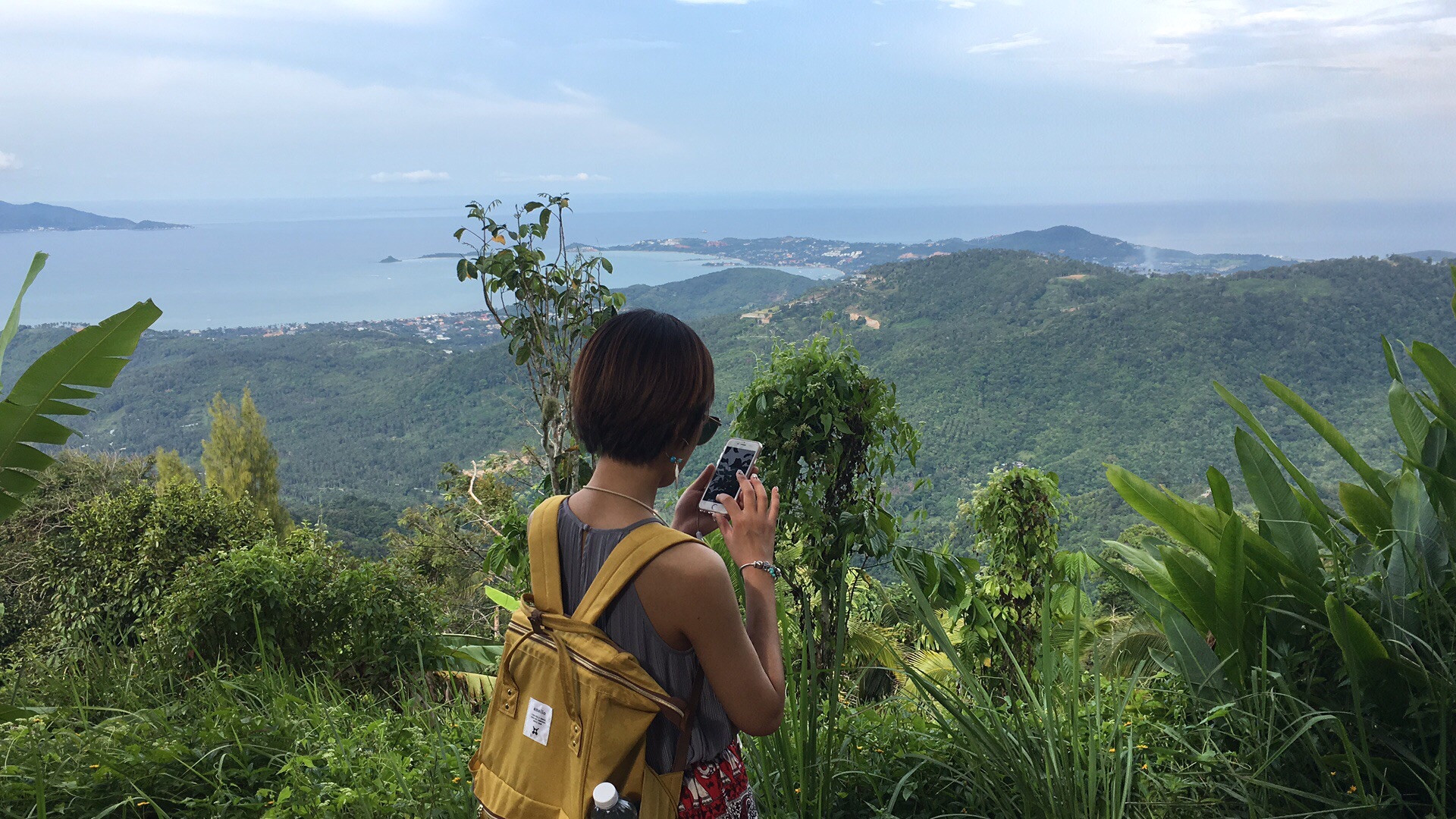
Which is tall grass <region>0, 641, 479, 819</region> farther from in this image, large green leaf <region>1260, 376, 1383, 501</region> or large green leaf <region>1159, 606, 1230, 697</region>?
large green leaf <region>1260, 376, 1383, 501</region>

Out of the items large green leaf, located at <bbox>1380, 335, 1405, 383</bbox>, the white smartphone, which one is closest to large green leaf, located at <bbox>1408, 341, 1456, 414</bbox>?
large green leaf, located at <bbox>1380, 335, 1405, 383</bbox>

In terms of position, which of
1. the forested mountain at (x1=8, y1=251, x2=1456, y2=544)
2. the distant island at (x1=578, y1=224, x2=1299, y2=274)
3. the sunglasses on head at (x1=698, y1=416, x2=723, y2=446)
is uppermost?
the distant island at (x1=578, y1=224, x2=1299, y2=274)

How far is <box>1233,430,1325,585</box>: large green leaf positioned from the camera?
4.80 feet

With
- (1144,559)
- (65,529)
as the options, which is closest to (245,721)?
(1144,559)

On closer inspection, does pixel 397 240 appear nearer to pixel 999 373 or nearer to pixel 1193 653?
pixel 999 373

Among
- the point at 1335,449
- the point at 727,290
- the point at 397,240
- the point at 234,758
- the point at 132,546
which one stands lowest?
the point at 132,546

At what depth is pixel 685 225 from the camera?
220 feet

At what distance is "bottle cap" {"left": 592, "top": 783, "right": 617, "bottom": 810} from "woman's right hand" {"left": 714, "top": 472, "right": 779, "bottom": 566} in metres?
0.26

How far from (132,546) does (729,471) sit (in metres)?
5.23

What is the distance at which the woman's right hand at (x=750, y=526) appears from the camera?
0.88m

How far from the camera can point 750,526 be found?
89cm

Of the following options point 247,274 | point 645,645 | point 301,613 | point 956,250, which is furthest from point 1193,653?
point 247,274

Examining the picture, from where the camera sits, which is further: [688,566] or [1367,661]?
[1367,661]

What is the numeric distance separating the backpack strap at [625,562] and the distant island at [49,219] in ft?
257
